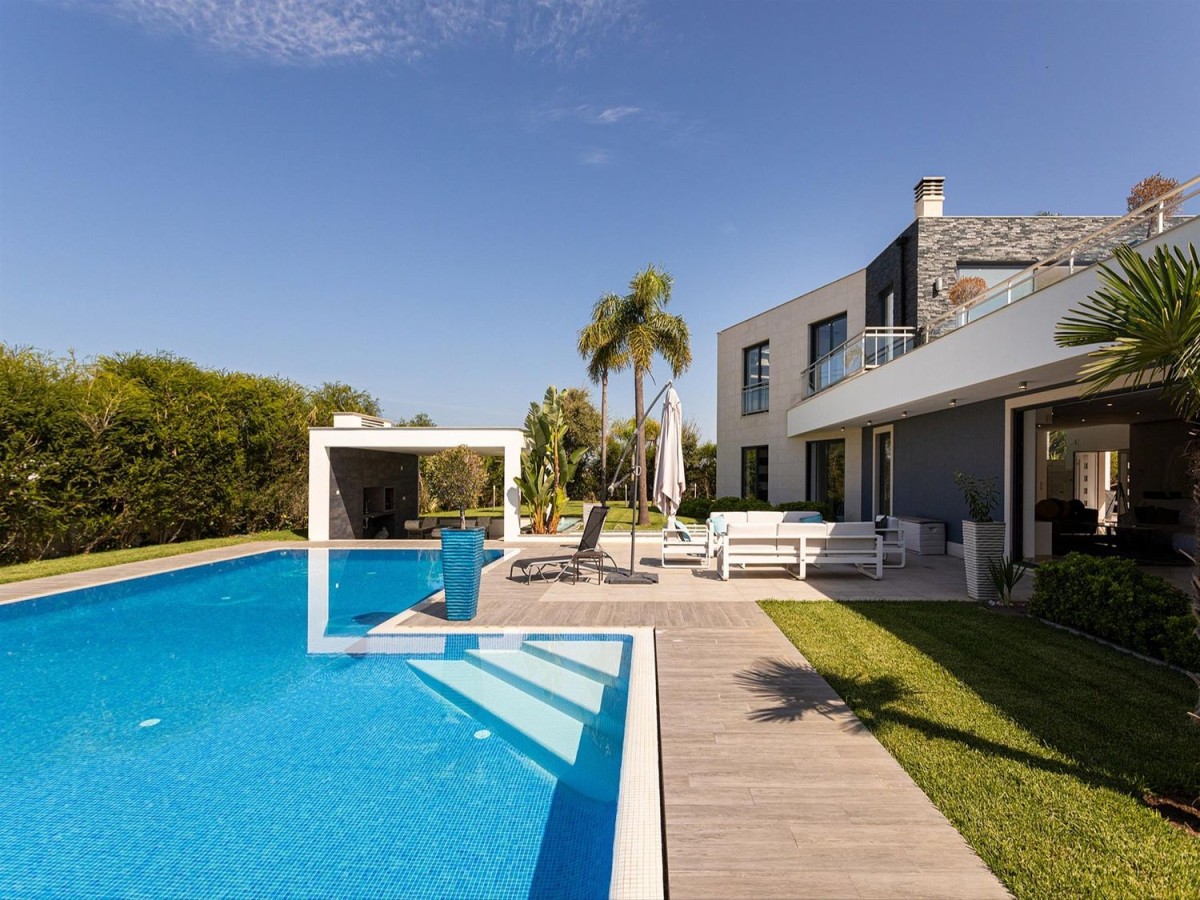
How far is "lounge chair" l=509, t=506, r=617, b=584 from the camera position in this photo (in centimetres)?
965

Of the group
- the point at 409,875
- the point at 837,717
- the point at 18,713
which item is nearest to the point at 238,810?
the point at 409,875

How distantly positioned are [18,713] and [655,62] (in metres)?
14.9

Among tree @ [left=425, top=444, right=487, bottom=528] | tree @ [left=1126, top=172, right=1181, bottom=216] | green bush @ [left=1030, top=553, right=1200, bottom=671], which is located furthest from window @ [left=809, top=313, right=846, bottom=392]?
tree @ [left=425, top=444, right=487, bottom=528]

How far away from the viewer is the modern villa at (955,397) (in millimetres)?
8203

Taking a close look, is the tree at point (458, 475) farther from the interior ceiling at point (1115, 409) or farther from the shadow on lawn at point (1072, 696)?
the interior ceiling at point (1115, 409)

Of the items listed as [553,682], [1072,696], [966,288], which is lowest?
[553,682]

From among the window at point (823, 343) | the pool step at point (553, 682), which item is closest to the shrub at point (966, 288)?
the window at point (823, 343)

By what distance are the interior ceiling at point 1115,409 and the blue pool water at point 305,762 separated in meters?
9.45

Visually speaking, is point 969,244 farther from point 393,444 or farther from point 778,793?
point 778,793

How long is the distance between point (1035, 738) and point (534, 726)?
357 cm

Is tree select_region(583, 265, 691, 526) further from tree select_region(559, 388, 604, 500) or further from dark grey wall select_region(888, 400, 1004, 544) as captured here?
tree select_region(559, 388, 604, 500)

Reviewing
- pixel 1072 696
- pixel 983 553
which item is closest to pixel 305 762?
pixel 1072 696

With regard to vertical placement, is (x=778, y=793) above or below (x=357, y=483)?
below

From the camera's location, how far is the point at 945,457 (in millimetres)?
12852
